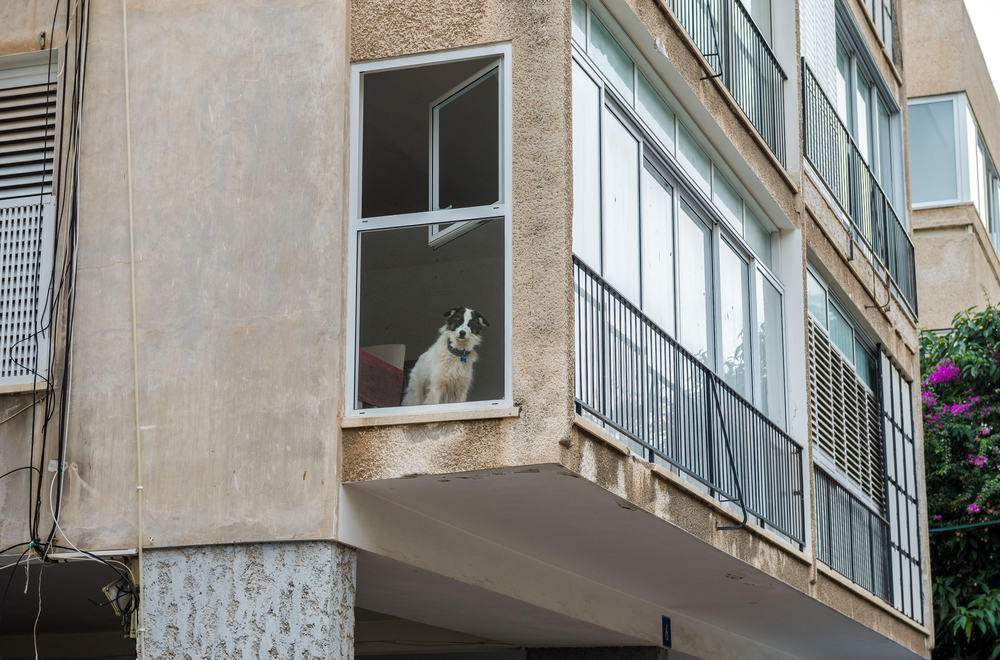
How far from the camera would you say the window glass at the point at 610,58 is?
31.2 feet

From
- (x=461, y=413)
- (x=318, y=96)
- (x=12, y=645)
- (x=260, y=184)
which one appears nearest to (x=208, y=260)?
(x=260, y=184)

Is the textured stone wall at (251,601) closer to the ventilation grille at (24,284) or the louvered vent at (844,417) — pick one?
the ventilation grille at (24,284)

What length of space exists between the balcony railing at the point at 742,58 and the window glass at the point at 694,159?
53 centimetres

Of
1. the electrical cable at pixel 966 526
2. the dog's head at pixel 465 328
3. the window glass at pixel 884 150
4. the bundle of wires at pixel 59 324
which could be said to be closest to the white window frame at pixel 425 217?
the dog's head at pixel 465 328

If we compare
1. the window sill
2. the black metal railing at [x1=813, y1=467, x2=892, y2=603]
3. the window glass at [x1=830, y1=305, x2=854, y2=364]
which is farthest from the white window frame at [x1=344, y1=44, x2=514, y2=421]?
the window glass at [x1=830, y1=305, x2=854, y2=364]

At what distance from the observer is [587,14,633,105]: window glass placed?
31.2 feet

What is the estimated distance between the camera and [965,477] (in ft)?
62.7

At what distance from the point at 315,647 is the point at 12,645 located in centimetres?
624

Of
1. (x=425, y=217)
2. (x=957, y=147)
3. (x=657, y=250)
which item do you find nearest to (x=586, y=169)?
(x=425, y=217)

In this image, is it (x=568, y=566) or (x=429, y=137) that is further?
(x=568, y=566)

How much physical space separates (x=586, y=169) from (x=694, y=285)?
7.88 feet

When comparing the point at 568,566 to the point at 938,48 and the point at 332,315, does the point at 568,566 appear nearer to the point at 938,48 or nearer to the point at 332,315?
the point at 332,315

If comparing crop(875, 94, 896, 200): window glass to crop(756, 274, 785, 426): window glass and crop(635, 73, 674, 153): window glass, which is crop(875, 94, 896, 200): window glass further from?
crop(635, 73, 674, 153): window glass

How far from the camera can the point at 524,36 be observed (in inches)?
328
